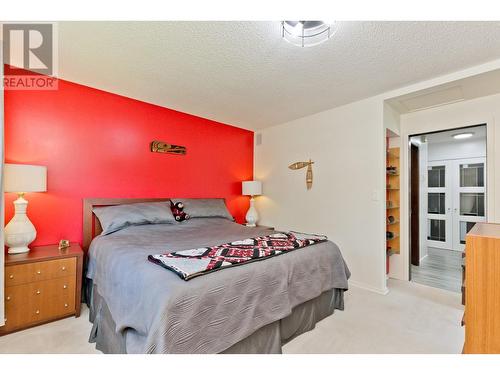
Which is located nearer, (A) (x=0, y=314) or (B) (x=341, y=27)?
(B) (x=341, y=27)

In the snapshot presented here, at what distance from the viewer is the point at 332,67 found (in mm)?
2289

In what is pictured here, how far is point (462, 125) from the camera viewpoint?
2.84 m

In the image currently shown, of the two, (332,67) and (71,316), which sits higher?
(332,67)

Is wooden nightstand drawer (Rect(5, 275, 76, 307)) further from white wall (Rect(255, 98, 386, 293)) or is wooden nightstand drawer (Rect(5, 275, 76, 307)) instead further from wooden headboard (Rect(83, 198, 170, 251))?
white wall (Rect(255, 98, 386, 293))

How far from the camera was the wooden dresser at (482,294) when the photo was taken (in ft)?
2.85

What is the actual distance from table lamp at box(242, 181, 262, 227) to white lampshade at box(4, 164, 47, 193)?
9.00 ft

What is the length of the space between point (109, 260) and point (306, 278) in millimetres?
1590

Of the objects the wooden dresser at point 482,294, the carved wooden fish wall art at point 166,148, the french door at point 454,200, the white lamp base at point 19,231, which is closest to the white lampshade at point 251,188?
the carved wooden fish wall art at point 166,148

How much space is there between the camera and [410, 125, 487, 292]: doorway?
163 inches

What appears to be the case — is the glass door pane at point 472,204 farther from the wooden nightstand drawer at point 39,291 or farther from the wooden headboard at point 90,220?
the wooden nightstand drawer at point 39,291
